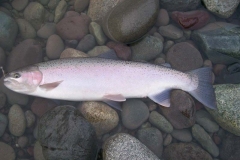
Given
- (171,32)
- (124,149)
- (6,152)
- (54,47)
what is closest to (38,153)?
(6,152)

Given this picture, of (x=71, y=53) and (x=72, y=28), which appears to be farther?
(x=72, y=28)

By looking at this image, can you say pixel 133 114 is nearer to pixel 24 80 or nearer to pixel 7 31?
pixel 24 80

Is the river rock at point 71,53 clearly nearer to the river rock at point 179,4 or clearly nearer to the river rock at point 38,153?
the river rock at point 38,153

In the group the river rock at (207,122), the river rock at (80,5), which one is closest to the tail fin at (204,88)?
the river rock at (207,122)

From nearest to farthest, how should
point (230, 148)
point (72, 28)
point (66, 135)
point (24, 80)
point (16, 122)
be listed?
1. point (66, 135)
2. point (24, 80)
3. point (16, 122)
4. point (230, 148)
5. point (72, 28)

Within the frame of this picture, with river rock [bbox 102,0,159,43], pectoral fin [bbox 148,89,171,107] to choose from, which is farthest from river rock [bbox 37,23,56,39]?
pectoral fin [bbox 148,89,171,107]

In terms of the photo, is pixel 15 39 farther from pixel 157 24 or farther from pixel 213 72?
pixel 213 72
